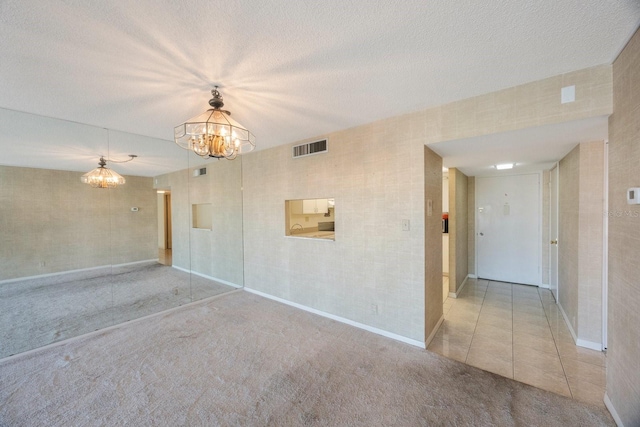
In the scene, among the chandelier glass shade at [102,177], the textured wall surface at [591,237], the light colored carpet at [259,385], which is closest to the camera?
the light colored carpet at [259,385]

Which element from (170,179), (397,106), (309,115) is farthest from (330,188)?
(170,179)

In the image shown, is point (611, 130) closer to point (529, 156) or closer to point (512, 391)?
point (529, 156)

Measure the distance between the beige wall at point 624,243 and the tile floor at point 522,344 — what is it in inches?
15.9

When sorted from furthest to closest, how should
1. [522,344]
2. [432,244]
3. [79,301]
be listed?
[79,301] → [432,244] → [522,344]

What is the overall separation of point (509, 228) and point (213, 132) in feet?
18.1

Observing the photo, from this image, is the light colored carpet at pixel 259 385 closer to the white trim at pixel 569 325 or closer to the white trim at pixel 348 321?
the white trim at pixel 348 321

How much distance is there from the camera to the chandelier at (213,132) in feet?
6.62

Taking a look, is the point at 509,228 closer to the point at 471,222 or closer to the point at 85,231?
the point at 471,222

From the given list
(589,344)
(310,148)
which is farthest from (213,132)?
(589,344)

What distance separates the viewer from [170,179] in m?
4.36

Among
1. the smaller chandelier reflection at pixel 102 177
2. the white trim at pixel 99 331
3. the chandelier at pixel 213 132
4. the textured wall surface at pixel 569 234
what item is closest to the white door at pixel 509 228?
the textured wall surface at pixel 569 234

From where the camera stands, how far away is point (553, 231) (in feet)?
13.2

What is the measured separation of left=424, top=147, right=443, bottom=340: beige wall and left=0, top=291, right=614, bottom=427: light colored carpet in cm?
52

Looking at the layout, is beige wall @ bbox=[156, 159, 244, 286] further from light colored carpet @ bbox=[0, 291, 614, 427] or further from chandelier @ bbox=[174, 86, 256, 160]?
chandelier @ bbox=[174, 86, 256, 160]
